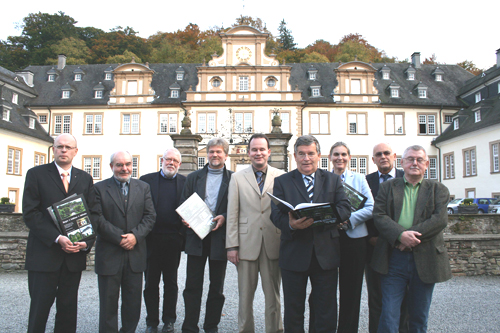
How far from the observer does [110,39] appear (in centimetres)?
5047

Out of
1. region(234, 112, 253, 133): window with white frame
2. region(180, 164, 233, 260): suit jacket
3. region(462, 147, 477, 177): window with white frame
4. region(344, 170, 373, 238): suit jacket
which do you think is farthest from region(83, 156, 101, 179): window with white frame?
region(344, 170, 373, 238): suit jacket

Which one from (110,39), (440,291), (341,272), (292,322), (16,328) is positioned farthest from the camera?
(110,39)

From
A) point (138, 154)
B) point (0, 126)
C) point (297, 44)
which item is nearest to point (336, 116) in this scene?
point (138, 154)

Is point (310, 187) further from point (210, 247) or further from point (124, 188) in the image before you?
point (124, 188)

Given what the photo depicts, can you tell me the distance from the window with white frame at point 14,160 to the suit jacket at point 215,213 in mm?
25179

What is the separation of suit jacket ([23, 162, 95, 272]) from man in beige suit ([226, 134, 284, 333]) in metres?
1.48

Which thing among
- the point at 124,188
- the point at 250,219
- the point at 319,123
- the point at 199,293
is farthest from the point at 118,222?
the point at 319,123

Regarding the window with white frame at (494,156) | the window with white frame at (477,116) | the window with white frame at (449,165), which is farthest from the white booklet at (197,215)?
the window with white frame at (449,165)

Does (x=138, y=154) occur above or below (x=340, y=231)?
above

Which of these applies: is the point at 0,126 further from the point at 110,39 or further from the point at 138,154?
the point at 110,39

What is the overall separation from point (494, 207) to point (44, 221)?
21.5 m

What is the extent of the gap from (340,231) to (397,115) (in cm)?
2765

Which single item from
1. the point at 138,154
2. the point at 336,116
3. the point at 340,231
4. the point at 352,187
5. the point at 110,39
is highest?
the point at 110,39

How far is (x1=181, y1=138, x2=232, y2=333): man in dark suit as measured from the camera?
437 centimetres
